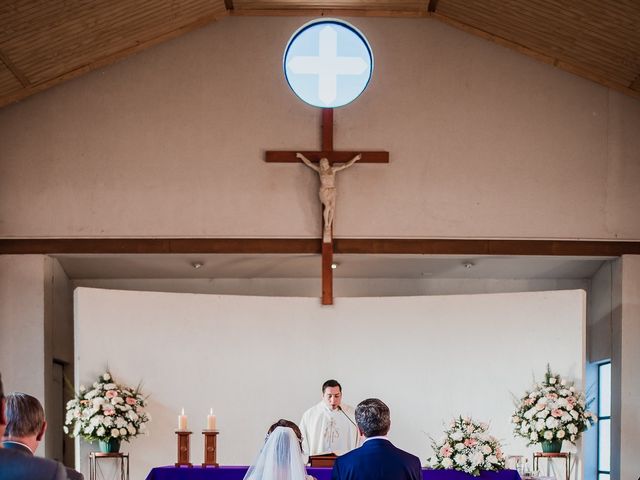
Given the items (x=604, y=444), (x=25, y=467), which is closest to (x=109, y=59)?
(x=604, y=444)

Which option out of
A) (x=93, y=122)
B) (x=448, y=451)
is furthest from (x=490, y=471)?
(x=93, y=122)

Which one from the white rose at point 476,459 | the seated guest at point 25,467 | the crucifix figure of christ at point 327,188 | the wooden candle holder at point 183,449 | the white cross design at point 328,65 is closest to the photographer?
the seated guest at point 25,467

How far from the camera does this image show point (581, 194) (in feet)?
37.9

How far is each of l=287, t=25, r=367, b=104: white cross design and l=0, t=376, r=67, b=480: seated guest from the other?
29.5 ft

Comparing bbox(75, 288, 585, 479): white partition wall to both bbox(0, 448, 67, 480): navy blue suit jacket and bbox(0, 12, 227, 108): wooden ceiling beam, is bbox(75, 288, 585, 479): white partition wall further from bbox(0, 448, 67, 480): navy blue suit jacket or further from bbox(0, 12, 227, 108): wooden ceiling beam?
bbox(0, 448, 67, 480): navy blue suit jacket

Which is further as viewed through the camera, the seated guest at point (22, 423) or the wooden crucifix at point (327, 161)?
the wooden crucifix at point (327, 161)

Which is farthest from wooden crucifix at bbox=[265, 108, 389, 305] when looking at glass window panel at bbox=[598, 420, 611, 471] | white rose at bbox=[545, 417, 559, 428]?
glass window panel at bbox=[598, 420, 611, 471]

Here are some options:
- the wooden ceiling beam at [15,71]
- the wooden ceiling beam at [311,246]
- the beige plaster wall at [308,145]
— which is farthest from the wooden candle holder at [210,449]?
the wooden ceiling beam at [15,71]

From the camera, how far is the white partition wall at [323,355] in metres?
11.2

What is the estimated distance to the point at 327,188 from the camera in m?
11.3

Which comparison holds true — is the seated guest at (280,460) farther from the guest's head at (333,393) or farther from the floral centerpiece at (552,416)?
the floral centerpiece at (552,416)

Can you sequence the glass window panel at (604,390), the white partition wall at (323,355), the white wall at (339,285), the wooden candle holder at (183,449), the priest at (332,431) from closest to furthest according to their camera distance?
the wooden candle holder at (183,449) < the priest at (332,431) < the white partition wall at (323,355) < the glass window panel at (604,390) < the white wall at (339,285)

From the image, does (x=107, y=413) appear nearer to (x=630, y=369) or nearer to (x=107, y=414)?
(x=107, y=414)

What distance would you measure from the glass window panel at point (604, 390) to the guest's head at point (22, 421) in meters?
10.3
